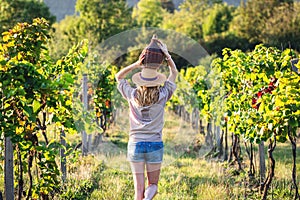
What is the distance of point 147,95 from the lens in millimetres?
3221

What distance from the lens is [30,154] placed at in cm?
395

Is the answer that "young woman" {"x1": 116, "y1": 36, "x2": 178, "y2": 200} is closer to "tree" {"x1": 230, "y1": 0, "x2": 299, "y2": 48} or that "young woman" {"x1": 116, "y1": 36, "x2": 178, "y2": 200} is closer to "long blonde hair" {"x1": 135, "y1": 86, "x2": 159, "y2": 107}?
"long blonde hair" {"x1": 135, "y1": 86, "x2": 159, "y2": 107}

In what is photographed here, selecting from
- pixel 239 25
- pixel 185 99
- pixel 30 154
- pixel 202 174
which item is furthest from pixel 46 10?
pixel 30 154

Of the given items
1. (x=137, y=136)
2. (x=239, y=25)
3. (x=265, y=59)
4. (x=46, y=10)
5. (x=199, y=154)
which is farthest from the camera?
(x=239, y=25)

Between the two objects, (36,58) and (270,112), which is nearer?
(270,112)

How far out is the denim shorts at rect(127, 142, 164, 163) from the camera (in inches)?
127

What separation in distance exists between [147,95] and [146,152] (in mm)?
377

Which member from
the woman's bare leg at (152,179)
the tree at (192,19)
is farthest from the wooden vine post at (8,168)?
the tree at (192,19)

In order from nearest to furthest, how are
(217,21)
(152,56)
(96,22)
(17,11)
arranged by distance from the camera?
(152,56)
(17,11)
(96,22)
(217,21)

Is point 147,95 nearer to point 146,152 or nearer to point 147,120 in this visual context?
point 147,120

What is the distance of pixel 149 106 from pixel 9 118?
0.95 metres

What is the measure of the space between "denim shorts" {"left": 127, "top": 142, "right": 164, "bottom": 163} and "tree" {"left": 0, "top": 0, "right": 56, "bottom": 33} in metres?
28.4

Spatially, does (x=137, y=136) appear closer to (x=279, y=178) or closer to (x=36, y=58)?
(x=36, y=58)

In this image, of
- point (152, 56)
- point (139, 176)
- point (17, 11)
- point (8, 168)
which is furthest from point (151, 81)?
point (17, 11)
